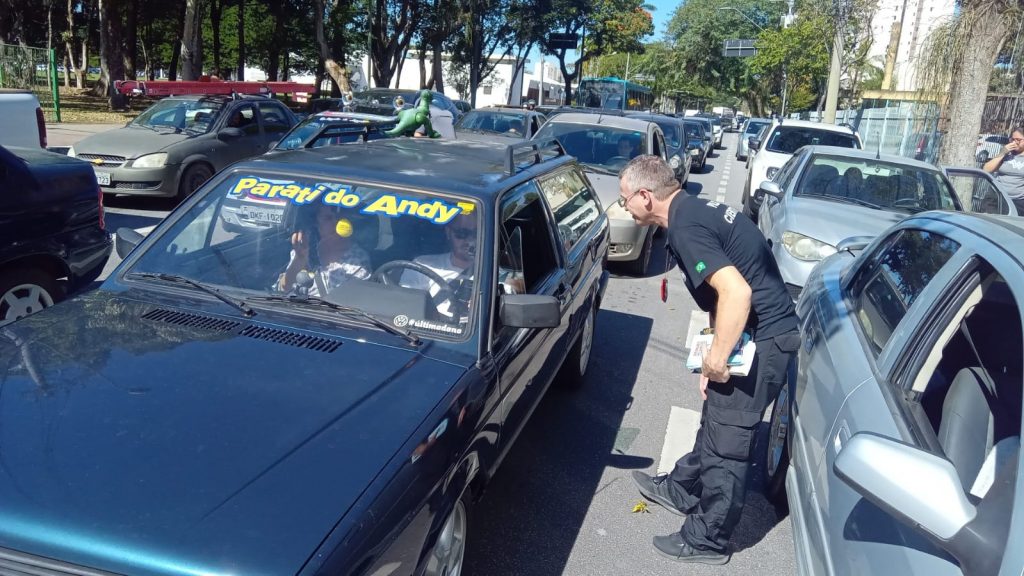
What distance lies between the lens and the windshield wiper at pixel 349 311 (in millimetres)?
2799

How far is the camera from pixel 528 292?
143 inches

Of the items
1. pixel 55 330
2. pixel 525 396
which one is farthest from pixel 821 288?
pixel 55 330

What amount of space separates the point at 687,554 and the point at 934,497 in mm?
1834

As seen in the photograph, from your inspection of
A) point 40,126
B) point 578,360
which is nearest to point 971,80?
point 578,360

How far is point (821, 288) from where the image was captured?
4027mm

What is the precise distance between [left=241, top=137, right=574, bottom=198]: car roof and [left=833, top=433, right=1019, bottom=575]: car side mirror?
191 centimetres

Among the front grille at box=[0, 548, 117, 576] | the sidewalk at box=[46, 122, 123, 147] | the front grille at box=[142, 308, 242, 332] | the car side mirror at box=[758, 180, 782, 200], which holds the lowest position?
the sidewalk at box=[46, 122, 123, 147]

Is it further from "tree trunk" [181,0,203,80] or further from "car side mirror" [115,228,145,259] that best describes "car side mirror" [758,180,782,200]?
"tree trunk" [181,0,203,80]

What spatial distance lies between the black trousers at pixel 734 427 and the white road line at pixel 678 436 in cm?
97

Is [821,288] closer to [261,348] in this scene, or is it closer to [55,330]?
[261,348]

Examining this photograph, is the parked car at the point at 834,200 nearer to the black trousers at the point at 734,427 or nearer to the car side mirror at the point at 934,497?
the black trousers at the point at 734,427

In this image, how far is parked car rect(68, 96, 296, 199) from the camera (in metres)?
10.1

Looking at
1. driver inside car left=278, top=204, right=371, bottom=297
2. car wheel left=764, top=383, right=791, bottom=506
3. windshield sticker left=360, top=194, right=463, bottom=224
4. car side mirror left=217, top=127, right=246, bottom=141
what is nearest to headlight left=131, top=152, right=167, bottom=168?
car side mirror left=217, top=127, right=246, bottom=141

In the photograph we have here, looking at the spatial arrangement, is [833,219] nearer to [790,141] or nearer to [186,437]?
[186,437]
